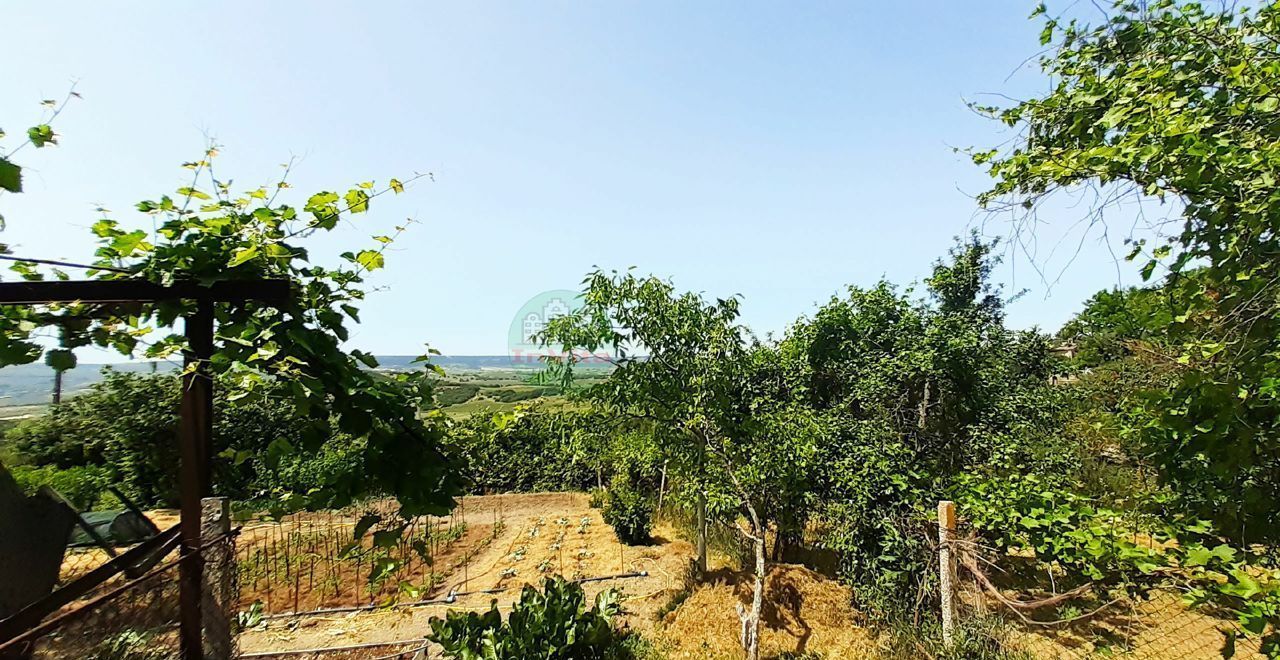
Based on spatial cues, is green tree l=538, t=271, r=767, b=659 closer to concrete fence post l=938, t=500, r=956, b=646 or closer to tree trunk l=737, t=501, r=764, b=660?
tree trunk l=737, t=501, r=764, b=660

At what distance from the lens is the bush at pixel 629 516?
8633 mm

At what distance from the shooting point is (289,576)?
25.5ft

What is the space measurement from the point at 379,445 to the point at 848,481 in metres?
4.86

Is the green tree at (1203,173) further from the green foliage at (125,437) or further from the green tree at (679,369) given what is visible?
the green foliage at (125,437)

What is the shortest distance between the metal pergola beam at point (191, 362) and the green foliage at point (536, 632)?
345 centimetres

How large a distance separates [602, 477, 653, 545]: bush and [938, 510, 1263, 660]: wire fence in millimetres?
4881

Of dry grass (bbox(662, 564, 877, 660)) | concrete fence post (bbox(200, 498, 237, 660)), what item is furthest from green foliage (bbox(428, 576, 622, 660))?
concrete fence post (bbox(200, 498, 237, 660))

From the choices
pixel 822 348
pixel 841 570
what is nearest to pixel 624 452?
pixel 841 570

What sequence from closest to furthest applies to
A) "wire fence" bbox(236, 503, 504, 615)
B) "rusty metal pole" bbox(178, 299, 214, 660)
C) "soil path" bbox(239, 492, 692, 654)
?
"rusty metal pole" bbox(178, 299, 214, 660)
"soil path" bbox(239, 492, 692, 654)
"wire fence" bbox(236, 503, 504, 615)

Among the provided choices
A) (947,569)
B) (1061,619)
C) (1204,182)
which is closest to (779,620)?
(947,569)

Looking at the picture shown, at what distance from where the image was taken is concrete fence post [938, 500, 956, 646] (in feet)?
14.1

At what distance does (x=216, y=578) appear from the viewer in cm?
149

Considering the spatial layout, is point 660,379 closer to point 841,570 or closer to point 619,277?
point 619,277

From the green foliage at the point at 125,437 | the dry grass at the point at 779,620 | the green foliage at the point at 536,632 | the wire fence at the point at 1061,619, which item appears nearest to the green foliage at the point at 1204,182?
the wire fence at the point at 1061,619
